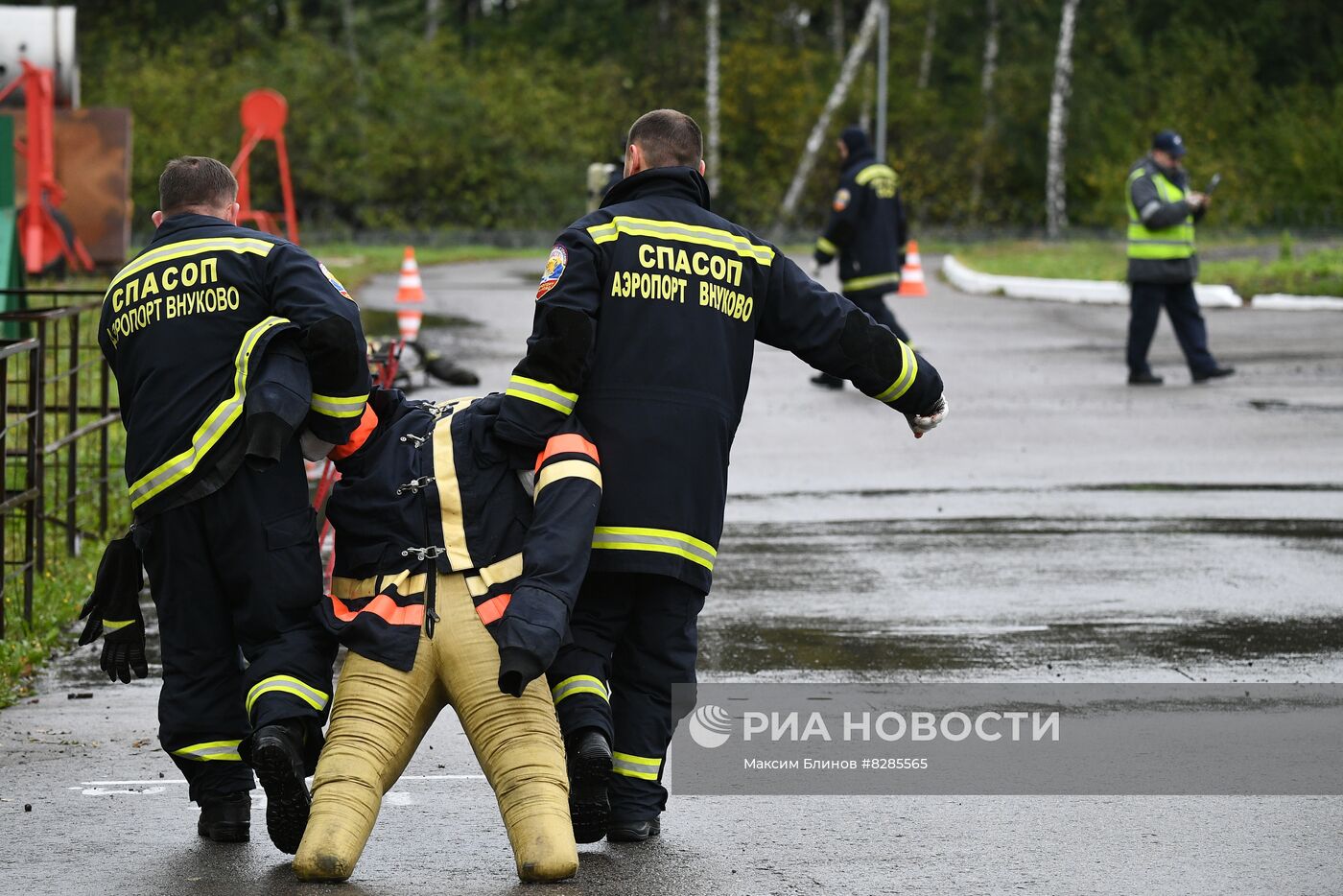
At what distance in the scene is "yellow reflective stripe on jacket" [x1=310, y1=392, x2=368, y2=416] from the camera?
4.68 m

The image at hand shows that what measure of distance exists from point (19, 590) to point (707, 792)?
357 cm

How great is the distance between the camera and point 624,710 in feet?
15.8

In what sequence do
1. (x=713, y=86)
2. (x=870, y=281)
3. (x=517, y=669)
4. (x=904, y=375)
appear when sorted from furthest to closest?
1. (x=713, y=86)
2. (x=870, y=281)
3. (x=904, y=375)
4. (x=517, y=669)

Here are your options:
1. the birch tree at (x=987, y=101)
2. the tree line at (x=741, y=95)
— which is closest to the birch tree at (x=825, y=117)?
the tree line at (x=741, y=95)

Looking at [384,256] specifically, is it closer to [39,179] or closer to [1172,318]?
[39,179]

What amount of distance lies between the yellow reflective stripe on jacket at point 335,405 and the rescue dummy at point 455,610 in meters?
0.09

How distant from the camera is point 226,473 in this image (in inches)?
181

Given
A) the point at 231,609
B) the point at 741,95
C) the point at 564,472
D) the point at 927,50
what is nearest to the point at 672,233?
the point at 564,472

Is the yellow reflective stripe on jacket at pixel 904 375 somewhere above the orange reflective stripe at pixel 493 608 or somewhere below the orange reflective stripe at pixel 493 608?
above

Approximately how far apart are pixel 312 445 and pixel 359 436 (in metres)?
0.12

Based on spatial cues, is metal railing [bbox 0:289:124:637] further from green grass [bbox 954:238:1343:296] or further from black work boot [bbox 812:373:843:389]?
green grass [bbox 954:238:1343:296]

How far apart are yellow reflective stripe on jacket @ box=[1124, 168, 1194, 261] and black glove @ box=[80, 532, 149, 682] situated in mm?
10559

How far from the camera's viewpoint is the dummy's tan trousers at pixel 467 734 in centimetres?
427

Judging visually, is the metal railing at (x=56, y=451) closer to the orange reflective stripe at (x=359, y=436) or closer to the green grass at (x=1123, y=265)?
the orange reflective stripe at (x=359, y=436)
